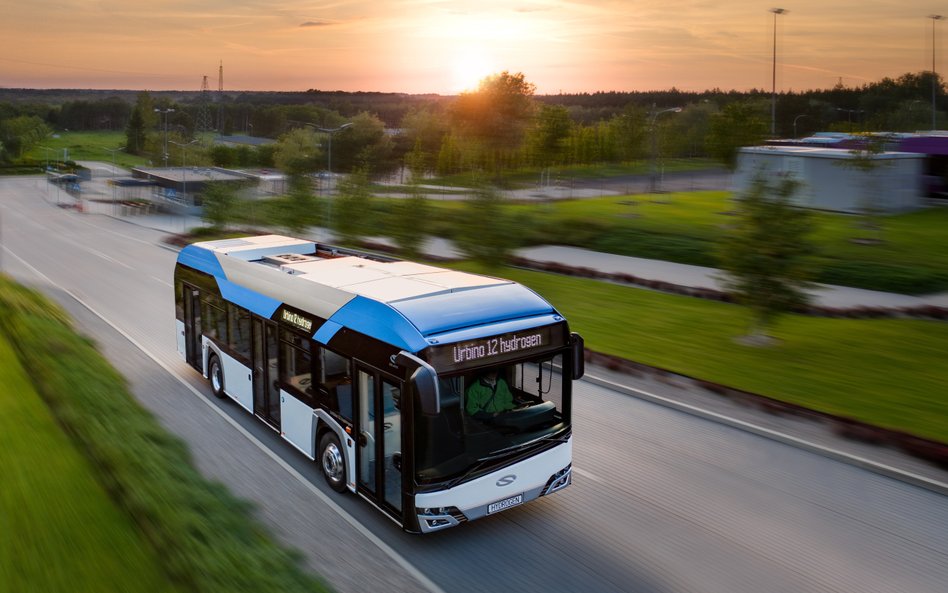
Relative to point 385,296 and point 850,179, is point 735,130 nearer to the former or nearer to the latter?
point 850,179

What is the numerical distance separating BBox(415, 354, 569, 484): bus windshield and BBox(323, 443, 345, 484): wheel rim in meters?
1.90

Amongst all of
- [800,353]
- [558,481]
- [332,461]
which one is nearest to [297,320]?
[332,461]

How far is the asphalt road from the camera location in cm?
816

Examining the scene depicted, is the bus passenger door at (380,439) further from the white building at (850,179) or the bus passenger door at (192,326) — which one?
the white building at (850,179)

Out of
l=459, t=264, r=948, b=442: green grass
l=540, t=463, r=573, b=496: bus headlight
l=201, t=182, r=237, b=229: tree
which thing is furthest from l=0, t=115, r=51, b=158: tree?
l=540, t=463, r=573, b=496: bus headlight

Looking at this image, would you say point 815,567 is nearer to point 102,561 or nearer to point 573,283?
point 102,561

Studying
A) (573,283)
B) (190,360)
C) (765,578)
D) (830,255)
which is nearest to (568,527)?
(765,578)

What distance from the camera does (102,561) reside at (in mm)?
6914

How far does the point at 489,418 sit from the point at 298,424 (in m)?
3.26

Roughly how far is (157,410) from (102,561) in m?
6.91

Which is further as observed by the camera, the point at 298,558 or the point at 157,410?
the point at 157,410

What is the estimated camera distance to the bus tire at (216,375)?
45.3 feet

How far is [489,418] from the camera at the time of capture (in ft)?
29.2

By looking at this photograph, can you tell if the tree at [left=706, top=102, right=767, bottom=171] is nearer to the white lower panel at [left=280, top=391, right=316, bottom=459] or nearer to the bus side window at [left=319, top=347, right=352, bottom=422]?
the white lower panel at [left=280, top=391, right=316, bottom=459]
